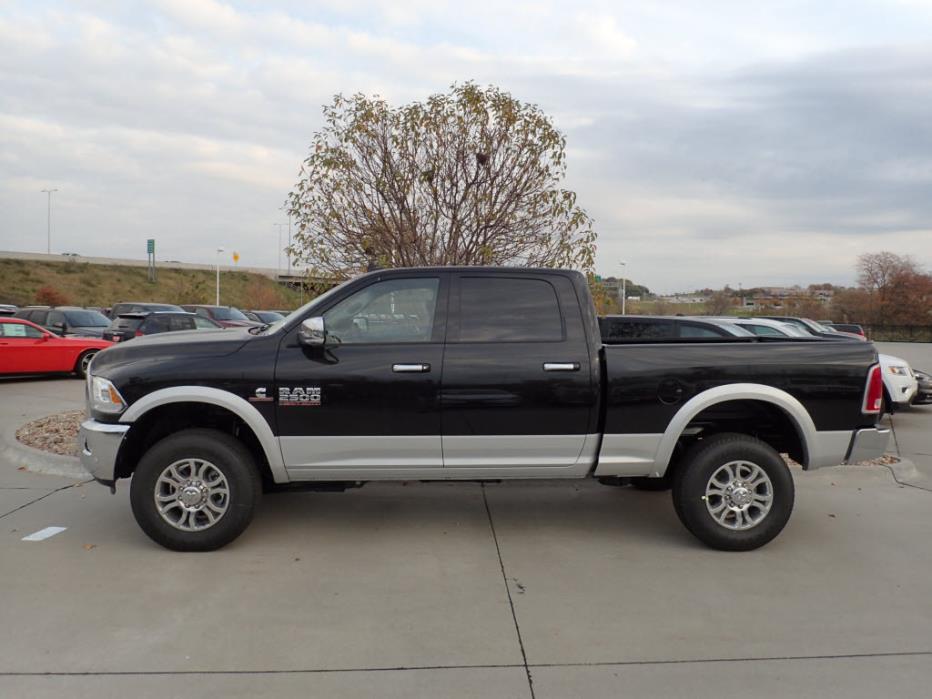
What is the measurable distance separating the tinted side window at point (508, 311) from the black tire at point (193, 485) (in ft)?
5.76

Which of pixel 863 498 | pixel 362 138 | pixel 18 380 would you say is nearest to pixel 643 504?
pixel 863 498

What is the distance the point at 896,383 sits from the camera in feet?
36.8

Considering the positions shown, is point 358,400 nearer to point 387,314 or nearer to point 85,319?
point 387,314

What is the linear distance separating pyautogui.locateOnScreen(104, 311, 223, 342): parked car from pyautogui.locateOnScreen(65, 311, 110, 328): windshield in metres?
1.98

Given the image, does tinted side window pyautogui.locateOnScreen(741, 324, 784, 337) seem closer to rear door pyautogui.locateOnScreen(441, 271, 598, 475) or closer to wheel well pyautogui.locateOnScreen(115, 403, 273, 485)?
rear door pyautogui.locateOnScreen(441, 271, 598, 475)

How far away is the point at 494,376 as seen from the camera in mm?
5035

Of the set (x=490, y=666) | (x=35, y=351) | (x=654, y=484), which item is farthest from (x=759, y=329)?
(x=35, y=351)

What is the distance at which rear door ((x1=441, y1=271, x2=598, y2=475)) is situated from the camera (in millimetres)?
5031

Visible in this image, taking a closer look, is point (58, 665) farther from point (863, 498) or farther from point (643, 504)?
point (863, 498)

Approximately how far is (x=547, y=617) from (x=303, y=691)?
4.61 feet

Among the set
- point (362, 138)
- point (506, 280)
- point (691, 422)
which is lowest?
point (691, 422)

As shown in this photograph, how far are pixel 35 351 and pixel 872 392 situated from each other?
49.0 ft

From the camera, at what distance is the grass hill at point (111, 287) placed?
208ft

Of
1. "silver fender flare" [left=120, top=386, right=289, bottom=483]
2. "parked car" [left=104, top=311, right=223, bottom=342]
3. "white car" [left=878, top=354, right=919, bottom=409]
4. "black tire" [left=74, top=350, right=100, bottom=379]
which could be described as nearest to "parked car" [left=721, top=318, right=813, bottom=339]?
"white car" [left=878, top=354, right=919, bottom=409]
